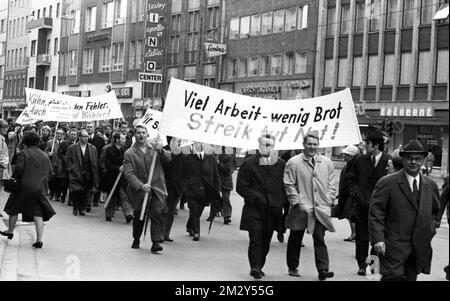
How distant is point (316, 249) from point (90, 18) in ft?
217

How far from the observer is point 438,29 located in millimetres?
38938

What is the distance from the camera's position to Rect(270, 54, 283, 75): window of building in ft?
167

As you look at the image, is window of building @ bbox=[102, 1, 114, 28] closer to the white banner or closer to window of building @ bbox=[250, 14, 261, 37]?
window of building @ bbox=[250, 14, 261, 37]

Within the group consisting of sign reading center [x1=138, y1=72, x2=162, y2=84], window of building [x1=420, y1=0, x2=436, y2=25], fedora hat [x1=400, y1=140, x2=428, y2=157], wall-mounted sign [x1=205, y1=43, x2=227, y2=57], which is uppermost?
window of building [x1=420, y1=0, x2=436, y2=25]

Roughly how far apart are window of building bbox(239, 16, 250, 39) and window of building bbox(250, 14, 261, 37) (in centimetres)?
42

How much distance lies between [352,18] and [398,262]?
128 ft

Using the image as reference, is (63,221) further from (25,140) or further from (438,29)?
(438,29)

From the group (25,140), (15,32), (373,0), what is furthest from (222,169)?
(15,32)

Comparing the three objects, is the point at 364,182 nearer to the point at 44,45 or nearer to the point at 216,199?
the point at 216,199

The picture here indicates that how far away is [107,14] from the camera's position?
70000 mm

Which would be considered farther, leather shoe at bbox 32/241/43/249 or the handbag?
leather shoe at bbox 32/241/43/249

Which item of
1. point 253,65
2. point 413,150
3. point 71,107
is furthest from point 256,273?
point 253,65

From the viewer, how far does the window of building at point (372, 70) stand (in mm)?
43188

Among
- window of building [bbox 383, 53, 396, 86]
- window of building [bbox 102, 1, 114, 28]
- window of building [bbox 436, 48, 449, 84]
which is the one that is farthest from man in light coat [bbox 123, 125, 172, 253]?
window of building [bbox 102, 1, 114, 28]
